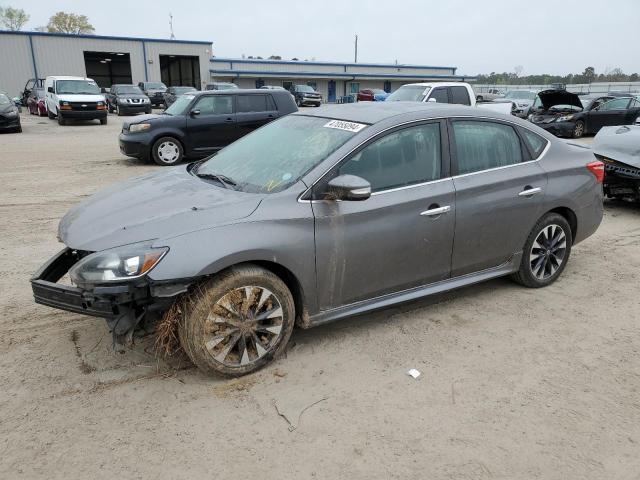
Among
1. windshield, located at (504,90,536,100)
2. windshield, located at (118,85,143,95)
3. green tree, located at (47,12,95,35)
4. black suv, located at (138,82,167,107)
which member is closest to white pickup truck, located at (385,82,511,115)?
windshield, located at (504,90,536,100)

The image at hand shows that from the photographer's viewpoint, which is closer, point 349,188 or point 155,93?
point 349,188

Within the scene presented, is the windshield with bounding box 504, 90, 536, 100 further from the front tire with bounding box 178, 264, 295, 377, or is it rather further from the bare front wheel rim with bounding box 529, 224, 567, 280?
the front tire with bounding box 178, 264, 295, 377

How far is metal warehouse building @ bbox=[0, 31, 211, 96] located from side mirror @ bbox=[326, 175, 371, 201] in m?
42.1

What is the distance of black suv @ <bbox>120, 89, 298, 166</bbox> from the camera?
36.6 ft

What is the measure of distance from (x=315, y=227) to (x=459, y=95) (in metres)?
Result: 10.5

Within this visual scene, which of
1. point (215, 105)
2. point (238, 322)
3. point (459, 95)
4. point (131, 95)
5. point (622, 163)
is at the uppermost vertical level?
point (459, 95)

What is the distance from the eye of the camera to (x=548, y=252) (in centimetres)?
458

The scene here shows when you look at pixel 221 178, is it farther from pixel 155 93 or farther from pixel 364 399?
pixel 155 93

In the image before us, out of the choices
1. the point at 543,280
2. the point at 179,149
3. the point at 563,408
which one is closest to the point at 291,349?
the point at 563,408

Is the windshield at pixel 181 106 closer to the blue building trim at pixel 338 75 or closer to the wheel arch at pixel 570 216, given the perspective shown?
the wheel arch at pixel 570 216

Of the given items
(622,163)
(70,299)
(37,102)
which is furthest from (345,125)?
(37,102)

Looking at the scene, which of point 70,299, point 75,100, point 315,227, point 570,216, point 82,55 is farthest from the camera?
point 82,55

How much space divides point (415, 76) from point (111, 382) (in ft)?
196

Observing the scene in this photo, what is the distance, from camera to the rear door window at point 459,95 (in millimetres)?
12508
